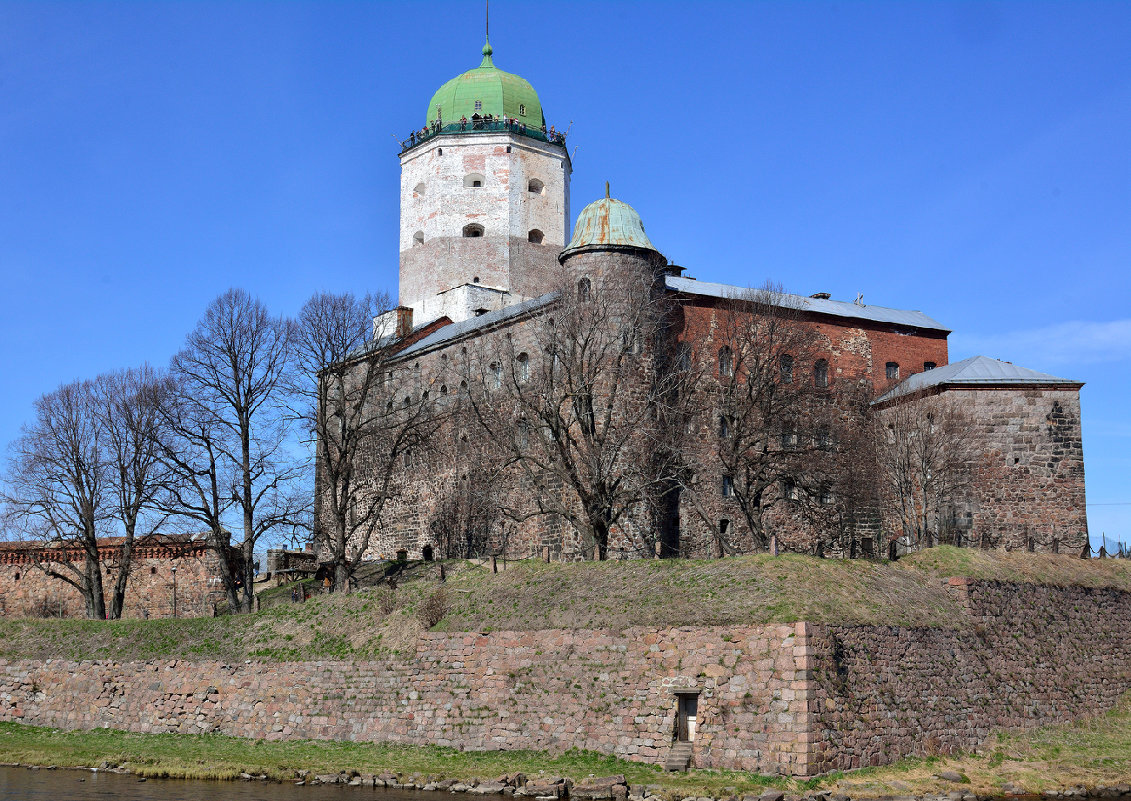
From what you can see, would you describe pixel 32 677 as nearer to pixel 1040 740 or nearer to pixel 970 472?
pixel 1040 740

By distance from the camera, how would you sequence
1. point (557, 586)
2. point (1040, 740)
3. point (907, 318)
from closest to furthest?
point (1040, 740), point (557, 586), point (907, 318)

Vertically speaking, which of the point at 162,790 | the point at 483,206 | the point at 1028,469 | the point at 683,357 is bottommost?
the point at 162,790

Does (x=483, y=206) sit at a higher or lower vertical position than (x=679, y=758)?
higher

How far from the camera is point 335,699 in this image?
2970 centimetres

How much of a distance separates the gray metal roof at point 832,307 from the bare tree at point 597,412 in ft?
18.1

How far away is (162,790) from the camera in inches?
960

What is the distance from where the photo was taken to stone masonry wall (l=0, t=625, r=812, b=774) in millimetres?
24047

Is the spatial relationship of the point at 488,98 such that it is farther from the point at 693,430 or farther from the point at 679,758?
the point at 679,758

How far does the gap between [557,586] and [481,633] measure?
2.27m

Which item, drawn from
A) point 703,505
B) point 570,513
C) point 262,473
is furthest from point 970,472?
point 262,473

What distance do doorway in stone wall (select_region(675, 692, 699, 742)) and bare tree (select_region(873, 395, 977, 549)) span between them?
63.5ft

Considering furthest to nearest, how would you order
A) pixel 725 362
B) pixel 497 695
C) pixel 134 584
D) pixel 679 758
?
pixel 134 584, pixel 725 362, pixel 497 695, pixel 679 758

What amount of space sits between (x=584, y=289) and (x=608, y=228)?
3.38 m

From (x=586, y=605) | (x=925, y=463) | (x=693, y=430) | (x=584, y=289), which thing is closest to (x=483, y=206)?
(x=584, y=289)
